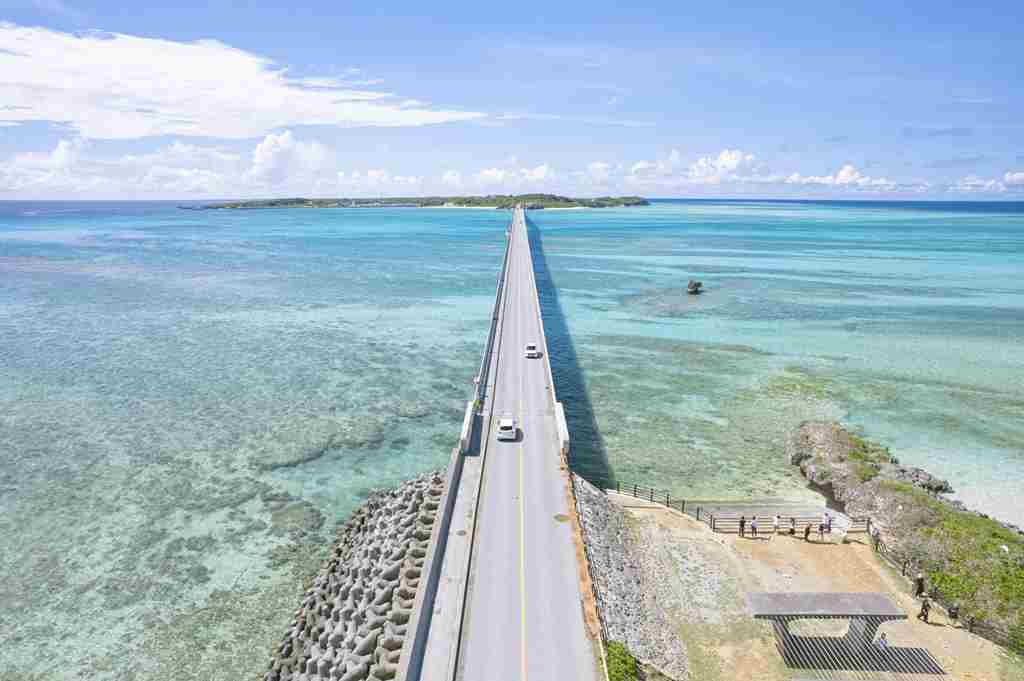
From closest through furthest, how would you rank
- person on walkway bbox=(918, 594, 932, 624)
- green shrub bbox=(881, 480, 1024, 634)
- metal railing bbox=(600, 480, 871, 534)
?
person on walkway bbox=(918, 594, 932, 624), green shrub bbox=(881, 480, 1024, 634), metal railing bbox=(600, 480, 871, 534)

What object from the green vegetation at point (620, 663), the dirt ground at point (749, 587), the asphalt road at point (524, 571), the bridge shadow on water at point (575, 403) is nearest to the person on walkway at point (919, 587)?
the dirt ground at point (749, 587)

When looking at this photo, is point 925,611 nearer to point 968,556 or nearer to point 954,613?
point 954,613

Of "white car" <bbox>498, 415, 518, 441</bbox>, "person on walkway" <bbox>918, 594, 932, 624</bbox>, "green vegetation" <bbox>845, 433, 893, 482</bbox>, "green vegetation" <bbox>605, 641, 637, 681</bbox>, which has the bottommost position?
"person on walkway" <bbox>918, 594, 932, 624</bbox>

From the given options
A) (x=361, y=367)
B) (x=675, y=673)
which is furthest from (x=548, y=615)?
(x=361, y=367)

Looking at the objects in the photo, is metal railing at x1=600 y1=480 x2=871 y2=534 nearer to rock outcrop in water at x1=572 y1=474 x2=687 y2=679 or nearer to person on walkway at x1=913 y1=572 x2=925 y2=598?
rock outcrop in water at x1=572 y1=474 x2=687 y2=679

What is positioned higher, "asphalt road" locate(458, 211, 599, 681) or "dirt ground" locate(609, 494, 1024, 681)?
"asphalt road" locate(458, 211, 599, 681)

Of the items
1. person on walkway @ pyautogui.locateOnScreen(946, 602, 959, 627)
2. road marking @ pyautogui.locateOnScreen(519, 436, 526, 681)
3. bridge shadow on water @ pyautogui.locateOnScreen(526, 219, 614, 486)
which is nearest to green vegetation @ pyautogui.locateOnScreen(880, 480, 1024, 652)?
person on walkway @ pyautogui.locateOnScreen(946, 602, 959, 627)

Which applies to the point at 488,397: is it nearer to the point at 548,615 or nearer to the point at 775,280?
the point at 548,615
